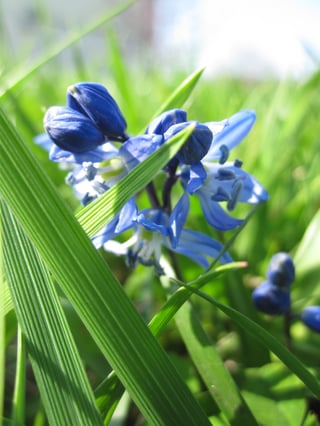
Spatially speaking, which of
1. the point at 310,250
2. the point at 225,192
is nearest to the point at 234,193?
the point at 225,192

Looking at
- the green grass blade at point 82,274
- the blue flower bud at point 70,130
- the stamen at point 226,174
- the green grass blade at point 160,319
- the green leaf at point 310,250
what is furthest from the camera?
the green leaf at point 310,250

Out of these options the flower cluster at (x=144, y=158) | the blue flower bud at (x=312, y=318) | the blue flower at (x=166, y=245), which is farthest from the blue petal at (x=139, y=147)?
the blue flower bud at (x=312, y=318)

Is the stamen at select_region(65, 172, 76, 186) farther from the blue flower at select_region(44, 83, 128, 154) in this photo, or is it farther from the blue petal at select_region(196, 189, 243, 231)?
the blue petal at select_region(196, 189, 243, 231)

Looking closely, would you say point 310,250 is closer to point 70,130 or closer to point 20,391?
point 70,130

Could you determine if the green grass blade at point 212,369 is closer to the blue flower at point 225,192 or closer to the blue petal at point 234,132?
the blue flower at point 225,192

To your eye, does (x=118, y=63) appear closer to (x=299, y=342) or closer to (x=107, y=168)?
(x=107, y=168)

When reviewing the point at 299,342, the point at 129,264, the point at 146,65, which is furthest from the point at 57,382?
the point at 146,65
